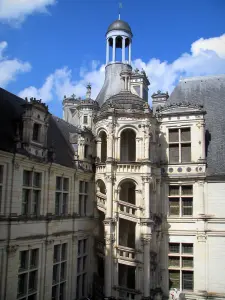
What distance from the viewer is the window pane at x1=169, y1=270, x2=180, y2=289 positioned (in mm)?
19344

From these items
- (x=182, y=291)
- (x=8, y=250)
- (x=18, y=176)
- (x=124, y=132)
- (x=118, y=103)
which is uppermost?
(x=118, y=103)

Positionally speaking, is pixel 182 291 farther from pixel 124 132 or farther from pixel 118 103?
pixel 118 103

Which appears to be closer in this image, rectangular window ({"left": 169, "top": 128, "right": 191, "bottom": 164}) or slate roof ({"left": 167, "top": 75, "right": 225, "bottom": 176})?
slate roof ({"left": 167, "top": 75, "right": 225, "bottom": 176})

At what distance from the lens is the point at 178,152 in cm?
2055

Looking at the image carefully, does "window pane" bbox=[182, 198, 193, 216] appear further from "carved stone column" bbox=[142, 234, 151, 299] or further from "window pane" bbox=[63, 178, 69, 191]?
"window pane" bbox=[63, 178, 69, 191]

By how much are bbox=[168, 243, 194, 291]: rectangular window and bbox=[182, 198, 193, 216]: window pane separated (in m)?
1.76

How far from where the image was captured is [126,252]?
57.3 feet

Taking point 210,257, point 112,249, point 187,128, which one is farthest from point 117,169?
point 210,257

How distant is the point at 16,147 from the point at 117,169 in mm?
6331

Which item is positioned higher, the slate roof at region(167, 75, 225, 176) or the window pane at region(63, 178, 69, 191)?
Answer: the slate roof at region(167, 75, 225, 176)

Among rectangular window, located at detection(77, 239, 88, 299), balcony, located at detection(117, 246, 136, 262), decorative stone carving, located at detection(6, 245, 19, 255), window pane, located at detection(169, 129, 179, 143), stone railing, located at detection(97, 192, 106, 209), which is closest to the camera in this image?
decorative stone carving, located at detection(6, 245, 19, 255)

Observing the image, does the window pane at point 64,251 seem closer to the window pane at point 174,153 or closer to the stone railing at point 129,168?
the stone railing at point 129,168

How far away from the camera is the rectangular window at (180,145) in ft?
66.8

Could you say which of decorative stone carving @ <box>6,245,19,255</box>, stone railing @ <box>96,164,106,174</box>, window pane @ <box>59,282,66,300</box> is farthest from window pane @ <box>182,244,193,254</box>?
decorative stone carving @ <box>6,245,19,255</box>
